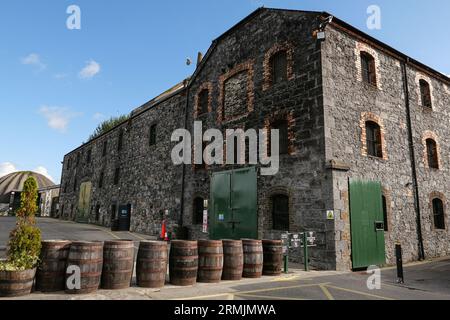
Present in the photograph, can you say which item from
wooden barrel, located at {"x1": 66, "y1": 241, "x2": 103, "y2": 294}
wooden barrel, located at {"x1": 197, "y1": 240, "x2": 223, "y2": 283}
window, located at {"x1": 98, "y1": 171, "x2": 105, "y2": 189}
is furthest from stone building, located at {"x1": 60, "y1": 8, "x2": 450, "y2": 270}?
window, located at {"x1": 98, "y1": 171, "x2": 105, "y2": 189}

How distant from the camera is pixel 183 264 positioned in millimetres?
6621

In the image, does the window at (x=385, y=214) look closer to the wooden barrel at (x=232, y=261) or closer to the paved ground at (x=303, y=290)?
the paved ground at (x=303, y=290)

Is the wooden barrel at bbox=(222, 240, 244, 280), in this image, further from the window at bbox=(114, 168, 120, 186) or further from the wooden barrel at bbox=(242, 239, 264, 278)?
the window at bbox=(114, 168, 120, 186)

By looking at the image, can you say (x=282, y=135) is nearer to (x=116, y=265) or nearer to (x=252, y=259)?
(x=252, y=259)

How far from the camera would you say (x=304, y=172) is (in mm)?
9891

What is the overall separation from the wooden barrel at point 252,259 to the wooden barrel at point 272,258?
344mm

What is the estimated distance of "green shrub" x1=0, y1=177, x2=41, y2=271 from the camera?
218 inches

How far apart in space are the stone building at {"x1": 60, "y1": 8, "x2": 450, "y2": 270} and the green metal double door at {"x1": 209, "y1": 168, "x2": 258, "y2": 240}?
0.04 m

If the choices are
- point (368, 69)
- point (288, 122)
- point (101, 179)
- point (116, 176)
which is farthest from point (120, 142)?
point (368, 69)

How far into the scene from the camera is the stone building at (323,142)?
962 cm

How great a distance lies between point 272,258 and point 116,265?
152 inches
